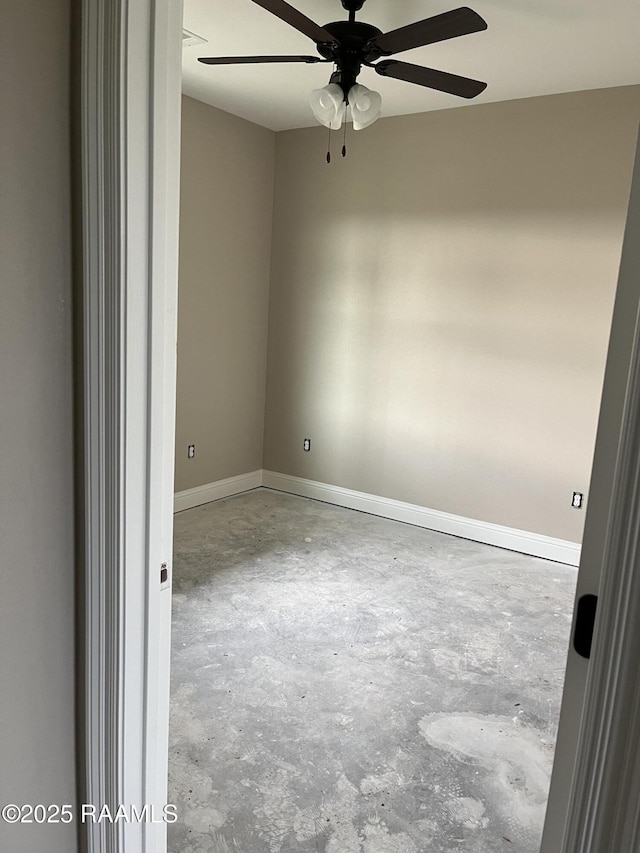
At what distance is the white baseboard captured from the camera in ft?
13.3

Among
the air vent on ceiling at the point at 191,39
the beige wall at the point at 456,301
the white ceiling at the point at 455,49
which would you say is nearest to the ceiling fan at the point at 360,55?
the white ceiling at the point at 455,49

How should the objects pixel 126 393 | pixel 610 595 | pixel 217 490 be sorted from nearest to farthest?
1. pixel 610 595
2. pixel 126 393
3. pixel 217 490

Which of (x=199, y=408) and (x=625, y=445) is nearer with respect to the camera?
(x=625, y=445)

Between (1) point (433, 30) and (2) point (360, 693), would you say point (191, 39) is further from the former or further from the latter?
(2) point (360, 693)

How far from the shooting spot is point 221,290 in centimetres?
466

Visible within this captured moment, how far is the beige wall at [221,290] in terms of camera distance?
4.35m

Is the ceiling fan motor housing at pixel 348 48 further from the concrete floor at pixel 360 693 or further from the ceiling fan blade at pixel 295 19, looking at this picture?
the concrete floor at pixel 360 693

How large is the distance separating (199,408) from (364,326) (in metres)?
1.35

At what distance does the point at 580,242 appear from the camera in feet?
12.3

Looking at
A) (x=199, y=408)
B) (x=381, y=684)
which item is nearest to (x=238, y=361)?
(x=199, y=408)

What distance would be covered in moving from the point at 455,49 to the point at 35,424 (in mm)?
2940

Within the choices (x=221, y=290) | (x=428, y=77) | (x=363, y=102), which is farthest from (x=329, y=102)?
(x=221, y=290)

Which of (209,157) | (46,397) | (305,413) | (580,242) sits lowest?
(305,413)

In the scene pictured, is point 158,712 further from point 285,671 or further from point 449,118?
point 449,118
